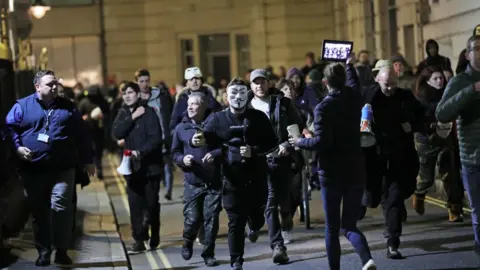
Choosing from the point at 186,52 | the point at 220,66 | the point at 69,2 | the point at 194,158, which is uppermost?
the point at 69,2

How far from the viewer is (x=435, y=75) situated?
44.1 ft

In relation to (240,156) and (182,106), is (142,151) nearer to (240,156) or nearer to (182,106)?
(182,106)

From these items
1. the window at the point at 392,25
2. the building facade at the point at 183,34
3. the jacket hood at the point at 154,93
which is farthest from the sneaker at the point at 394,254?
the building facade at the point at 183,34

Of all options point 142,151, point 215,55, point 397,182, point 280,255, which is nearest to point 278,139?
point 280,255

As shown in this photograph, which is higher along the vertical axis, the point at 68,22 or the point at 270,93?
the point at 68,22

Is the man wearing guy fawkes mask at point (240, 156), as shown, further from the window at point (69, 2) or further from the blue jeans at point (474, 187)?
the window at point (69, 2)

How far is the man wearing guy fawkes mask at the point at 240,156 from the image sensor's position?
10312mm

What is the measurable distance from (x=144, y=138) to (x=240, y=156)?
266 centimetres

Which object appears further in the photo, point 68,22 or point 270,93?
point 68,22

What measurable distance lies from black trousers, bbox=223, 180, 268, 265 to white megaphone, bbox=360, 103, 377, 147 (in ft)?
3.67

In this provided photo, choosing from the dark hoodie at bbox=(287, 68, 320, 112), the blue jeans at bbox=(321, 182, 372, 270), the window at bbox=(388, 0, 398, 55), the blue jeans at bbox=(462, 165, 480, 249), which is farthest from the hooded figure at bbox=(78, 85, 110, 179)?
the blue jeans at bbox=(462, 165, 480, 249)

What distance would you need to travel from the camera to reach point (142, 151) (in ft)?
41.4

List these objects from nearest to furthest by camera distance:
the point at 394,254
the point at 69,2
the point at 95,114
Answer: the point at 394,254 < the point at 95,114 < the point at 69,2

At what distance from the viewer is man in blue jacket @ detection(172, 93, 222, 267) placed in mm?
11594
